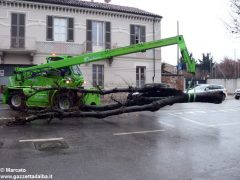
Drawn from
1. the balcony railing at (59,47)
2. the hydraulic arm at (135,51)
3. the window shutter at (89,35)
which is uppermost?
the window shutter at (89,35)

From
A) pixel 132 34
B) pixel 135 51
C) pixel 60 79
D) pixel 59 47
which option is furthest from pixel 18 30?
pixel 135 51

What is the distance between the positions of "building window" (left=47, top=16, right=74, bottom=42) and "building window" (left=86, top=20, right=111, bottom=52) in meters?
1.59

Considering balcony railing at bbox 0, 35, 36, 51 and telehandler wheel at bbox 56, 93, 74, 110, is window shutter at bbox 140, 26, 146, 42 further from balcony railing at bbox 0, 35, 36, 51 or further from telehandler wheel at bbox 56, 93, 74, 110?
telehandler wheel at bbox 56, 93, 74, 110

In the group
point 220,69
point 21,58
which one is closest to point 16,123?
point 21,58

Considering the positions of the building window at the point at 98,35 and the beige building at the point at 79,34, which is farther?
the building window at the point at 98,35

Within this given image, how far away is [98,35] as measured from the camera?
88.6 ft

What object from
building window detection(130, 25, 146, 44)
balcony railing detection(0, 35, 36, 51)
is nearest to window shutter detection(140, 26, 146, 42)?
building window detection(130, 25, 146, 44)

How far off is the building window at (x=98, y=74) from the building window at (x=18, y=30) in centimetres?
620

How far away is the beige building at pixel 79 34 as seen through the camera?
78.3 ft

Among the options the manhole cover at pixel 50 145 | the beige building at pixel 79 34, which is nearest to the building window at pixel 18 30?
the beige building at pixel 79 34

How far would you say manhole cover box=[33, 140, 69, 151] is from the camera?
7.88 metres

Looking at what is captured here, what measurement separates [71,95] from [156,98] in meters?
4.06

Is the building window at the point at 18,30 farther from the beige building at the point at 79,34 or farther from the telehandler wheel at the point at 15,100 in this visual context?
the telehandler wheel at the point at 15,100

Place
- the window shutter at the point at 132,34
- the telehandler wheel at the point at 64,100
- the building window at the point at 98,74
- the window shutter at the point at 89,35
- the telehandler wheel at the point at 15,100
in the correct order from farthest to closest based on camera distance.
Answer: the window shutter at the point at 132,34 < the building window at the point at 98,74 < the window shutter at the point at 89,35 < the telehandler wheel at the point at 15,100 < the telehandler wheel at the point at 64,100
